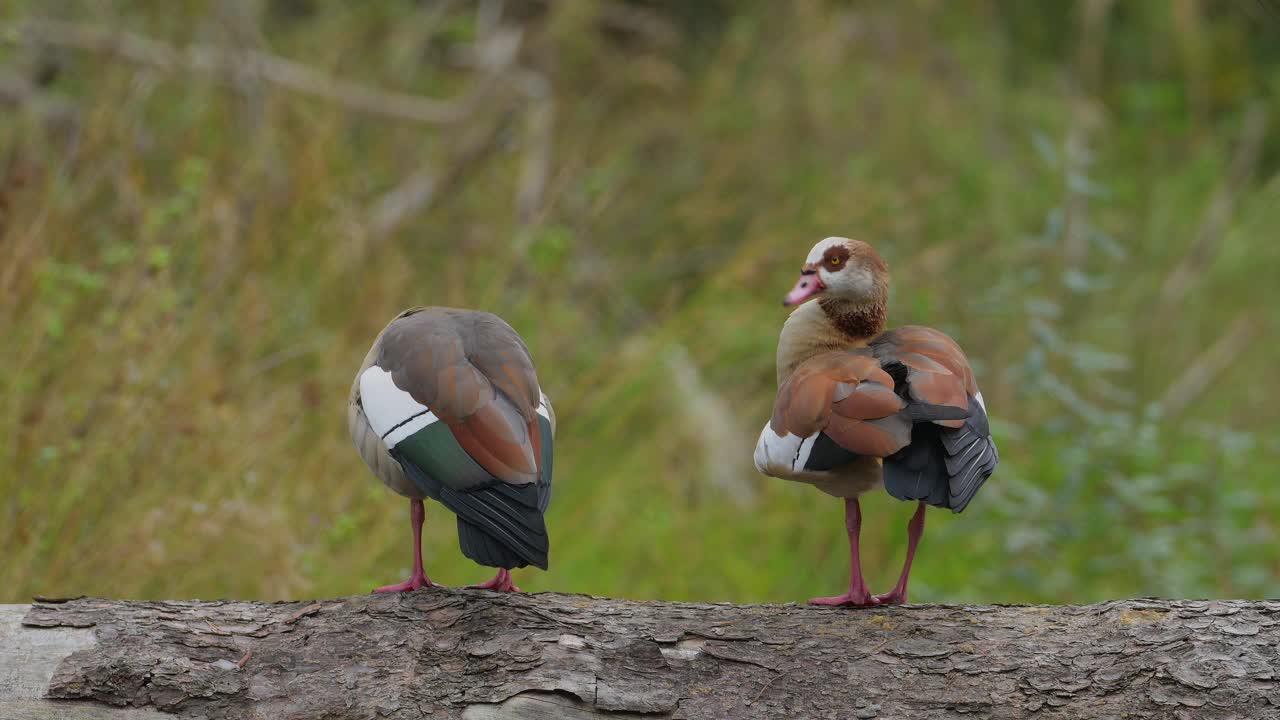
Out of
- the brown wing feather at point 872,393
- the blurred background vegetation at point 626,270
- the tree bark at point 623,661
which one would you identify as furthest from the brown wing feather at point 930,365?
the blurred background vegetation at point 626,270

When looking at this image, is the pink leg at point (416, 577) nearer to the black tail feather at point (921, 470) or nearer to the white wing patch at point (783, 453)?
the white wing patch at point (783, 453)

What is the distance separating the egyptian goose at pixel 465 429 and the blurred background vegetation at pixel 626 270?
35.6 inches

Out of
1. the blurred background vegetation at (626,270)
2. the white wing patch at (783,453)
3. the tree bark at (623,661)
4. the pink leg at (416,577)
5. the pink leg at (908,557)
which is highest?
the blurred background vegetation at (626,270)

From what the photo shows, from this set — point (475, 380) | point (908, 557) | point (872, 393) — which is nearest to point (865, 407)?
point (872, 393)

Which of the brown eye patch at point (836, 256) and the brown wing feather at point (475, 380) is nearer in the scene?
the brown wing feather at point (475, 380)

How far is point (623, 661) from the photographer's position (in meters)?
2.45

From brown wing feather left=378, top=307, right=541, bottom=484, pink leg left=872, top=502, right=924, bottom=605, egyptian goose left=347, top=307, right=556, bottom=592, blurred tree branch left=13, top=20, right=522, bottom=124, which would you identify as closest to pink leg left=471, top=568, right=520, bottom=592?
egyptian goose left=347, top=307, right=556, bottom=592

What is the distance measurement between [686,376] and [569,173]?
51.1 inches

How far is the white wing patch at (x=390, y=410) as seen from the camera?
8.27 ft

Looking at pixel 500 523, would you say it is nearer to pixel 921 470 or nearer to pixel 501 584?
pixel 501 584

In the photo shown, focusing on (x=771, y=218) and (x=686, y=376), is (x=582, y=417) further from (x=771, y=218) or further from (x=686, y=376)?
(x=771, y=218)

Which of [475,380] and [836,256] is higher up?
Answer: [836,256]

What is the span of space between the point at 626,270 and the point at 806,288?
436 cm

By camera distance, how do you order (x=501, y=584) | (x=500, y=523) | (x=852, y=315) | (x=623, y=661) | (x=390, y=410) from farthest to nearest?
(x=852, y=315)
(x=501, y=584)
(x=390, y=410)
(x=623, y=661)
(x=500, y=523)
